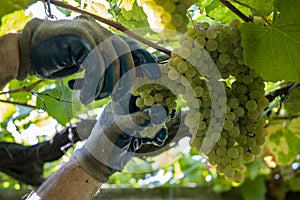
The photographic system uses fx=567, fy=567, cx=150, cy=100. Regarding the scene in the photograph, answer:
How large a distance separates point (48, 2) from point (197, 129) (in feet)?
0.96

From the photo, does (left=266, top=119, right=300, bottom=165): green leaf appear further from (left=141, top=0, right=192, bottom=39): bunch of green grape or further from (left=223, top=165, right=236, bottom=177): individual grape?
(left=141, top=0, right=192, bottom=39): bunch of green grape

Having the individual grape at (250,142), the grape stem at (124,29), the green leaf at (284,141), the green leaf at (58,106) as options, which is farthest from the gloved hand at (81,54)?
the green leaf at (284,141)

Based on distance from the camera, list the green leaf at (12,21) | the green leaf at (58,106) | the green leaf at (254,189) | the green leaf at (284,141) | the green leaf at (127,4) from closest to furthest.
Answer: the green leaf at (12,21), the green leaf at (127,4), the green leaf at (58,106), the green leaf at (284,141), the green leaf at (254,189)

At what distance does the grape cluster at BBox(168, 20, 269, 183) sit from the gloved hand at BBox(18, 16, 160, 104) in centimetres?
8

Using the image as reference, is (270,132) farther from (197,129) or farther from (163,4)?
(163,4)

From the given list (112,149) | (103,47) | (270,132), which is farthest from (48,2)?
(270,132)

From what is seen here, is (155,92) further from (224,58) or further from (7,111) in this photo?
(7,111)

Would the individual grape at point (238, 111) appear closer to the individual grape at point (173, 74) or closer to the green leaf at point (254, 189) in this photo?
the individual grape at point (173, 74)

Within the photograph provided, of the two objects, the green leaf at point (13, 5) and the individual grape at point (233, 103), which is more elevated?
the green leaf at point (13, 5)

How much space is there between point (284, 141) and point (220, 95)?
0.78 m

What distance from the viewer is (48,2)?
0.84 meters

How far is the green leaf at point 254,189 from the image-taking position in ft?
7.11

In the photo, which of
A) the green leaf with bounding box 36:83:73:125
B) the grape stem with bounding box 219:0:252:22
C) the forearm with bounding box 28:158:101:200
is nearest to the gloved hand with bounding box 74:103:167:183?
the forearm with bounding box 28:158:101:200

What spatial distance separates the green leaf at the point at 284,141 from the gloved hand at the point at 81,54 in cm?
86
